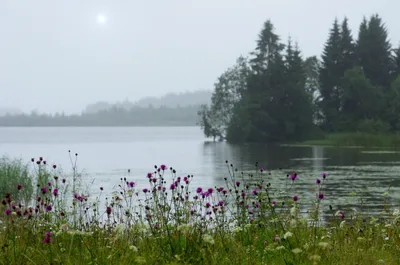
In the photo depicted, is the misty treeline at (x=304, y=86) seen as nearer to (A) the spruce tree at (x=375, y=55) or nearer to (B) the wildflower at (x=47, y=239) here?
(A) the spruce tree at (x=375, y=55)

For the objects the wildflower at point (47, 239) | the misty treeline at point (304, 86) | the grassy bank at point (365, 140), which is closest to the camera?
the wildflower at point (47, 239)

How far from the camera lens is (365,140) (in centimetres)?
7038

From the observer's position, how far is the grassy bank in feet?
223

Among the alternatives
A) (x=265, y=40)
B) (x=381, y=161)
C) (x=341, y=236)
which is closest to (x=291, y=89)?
(x=265, y=40)

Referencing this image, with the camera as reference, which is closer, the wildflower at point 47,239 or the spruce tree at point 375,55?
the wildflower at point 47,239

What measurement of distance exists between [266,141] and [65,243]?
7708cm

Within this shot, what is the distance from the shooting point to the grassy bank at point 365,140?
→ 223 feet

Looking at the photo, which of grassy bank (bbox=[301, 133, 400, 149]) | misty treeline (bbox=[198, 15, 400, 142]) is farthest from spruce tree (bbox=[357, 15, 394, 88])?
grassy bank (bbox=[301, 133, 400, 149])

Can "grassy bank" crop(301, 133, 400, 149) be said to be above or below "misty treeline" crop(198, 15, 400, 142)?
below


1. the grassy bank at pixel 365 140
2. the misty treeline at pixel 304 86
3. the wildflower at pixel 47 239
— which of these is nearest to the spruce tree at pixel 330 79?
the misty treeline at pixel 304 86

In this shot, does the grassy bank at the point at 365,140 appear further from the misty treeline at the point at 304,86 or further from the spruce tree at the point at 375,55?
the spruce tree at the point at 375,55

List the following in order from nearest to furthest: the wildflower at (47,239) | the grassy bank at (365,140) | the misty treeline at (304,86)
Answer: the wildflower at (47,239) < the grassy bank at (365,140) < the misty treeline at (304,86)

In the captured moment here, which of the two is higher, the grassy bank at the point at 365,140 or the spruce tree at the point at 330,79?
the spruce tree at the point at 330,79

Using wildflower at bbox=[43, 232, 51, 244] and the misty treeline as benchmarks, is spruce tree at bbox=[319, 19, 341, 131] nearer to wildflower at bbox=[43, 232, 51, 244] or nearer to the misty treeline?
the misty treeline
